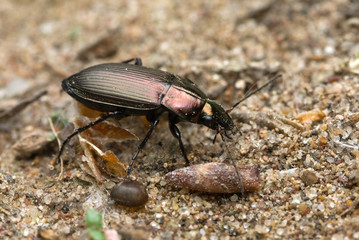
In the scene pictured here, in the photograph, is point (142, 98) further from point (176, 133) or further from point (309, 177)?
point (309, 177)

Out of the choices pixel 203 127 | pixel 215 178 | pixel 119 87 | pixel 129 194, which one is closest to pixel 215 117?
pixel 203 127

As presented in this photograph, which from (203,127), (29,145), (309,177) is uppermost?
(309,177)

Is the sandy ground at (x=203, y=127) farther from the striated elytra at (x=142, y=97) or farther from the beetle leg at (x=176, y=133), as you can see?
the striated elytra at (x=142, y=97)

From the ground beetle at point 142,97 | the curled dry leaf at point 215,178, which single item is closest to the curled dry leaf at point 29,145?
the ground beetle at point 142,97

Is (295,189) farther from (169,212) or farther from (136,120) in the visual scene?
(136,120)

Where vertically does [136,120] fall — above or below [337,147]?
below

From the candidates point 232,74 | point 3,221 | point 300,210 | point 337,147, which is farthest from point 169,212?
point 232,74
